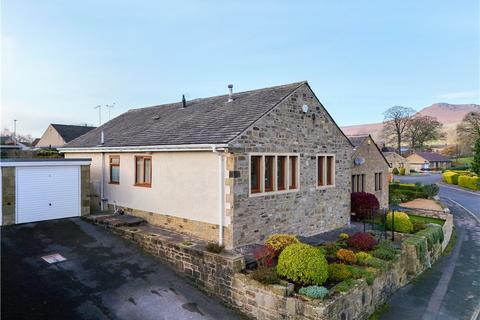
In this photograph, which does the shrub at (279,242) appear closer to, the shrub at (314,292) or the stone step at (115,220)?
the shrub at (314,292)

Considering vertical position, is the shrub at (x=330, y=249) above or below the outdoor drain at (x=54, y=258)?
below

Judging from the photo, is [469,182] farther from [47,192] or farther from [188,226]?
[47,192]

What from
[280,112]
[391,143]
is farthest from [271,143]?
[391,143]

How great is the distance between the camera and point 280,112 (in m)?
12.9

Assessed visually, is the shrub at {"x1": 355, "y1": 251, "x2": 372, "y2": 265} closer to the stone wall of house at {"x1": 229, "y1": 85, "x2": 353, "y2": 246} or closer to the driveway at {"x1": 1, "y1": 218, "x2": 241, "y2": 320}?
the stone wall of house at {"x1": 229, "y1": 85, "x2": 353, "y2": 246}

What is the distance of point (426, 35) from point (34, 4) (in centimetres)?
1763

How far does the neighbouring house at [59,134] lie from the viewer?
4628 centimetres

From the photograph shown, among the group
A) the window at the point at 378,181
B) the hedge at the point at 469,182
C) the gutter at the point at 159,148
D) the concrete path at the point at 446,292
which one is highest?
the gutter at the point at 159,148

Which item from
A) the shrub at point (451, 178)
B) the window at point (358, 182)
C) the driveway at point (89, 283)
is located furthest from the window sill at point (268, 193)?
the shrub at point (451, 178)

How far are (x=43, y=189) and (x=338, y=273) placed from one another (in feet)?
40.7

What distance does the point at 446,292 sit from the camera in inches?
484

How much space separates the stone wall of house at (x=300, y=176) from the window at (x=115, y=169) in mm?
7580

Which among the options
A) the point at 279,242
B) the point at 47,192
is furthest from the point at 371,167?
the point at 47,192

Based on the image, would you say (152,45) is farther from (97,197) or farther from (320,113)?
(320,113)
